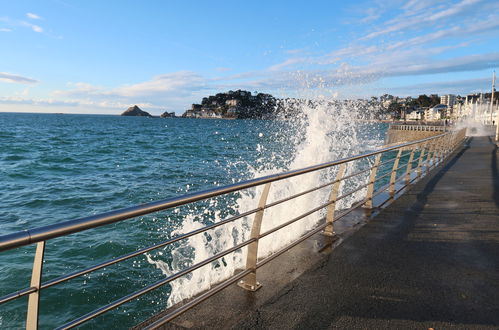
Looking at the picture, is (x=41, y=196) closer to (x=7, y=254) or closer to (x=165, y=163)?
(x=7, y=254)

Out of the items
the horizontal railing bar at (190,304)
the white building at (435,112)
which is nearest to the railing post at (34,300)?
the horizontal railing bar at (190,304)

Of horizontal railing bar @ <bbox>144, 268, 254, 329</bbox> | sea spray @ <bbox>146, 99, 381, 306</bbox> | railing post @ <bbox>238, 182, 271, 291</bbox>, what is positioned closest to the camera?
horizontal railing bar @ <bbox>144, 268, 254, 329</bbox>

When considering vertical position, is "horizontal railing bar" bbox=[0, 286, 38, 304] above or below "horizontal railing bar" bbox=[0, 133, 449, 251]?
below

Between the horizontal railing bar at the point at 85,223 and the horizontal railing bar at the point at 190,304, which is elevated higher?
the horizontal railing bar at the point at 85,223

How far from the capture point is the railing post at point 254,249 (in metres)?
3.18

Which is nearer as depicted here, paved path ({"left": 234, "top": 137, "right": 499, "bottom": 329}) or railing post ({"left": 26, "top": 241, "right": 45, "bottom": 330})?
railing post ({"left": 26, "top": 241, "right": 45, "bottom": 330})

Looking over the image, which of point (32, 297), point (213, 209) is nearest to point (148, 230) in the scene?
point (213, 209)

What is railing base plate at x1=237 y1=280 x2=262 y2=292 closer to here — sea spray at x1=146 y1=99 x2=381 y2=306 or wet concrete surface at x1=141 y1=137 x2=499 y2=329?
wet concrete surface at x1=141 y1=137 x2=499 y2=329

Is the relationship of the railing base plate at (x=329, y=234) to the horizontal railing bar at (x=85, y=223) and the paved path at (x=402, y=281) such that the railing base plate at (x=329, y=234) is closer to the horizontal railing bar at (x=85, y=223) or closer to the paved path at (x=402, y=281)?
the paved path at (x=402, y=281)

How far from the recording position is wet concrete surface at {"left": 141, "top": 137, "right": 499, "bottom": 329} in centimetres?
278

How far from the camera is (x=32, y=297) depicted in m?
1.67

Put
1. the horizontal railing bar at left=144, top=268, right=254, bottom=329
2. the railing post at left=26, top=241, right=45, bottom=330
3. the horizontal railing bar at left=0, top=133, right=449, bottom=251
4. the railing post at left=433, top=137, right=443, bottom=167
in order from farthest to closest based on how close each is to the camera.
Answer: the railing post at left=433, top=137, right=443, bottom=167 < the horizontal railing bar at left=144, top=268, right=254, bottom=329 < the railing post at left=26, top=241, right=45, bottom=330 < the horizontal railing bar at left=0, top=133, right=449, bottom=251

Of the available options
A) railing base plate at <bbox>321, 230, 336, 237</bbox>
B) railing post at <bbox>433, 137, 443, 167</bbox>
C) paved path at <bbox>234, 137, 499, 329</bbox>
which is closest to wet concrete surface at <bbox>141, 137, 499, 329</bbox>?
paved path at <bbox>234, 137, 499, 329</bbox>

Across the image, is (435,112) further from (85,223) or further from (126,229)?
(85,223)
